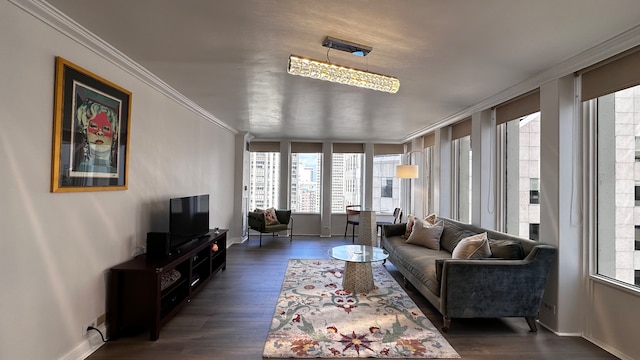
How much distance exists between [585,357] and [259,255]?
4442 millimetres

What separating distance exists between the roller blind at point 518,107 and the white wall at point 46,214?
A: 416 cm

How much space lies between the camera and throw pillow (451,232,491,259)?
296cm

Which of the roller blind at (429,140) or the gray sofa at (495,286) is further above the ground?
the roller blind at (429,140)

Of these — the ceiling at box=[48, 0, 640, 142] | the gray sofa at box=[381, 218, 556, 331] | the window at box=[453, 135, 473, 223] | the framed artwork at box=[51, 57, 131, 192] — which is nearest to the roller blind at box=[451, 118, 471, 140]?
the window at box=[453, 135, 473, 223]

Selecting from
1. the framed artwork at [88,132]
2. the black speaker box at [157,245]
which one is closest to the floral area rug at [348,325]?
the black speaker box at [157,245]

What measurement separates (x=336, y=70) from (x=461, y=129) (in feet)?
11.0

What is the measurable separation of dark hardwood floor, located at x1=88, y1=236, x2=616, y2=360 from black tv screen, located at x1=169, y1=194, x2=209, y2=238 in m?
0.77

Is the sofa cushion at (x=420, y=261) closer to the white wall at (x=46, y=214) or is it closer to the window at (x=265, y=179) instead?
the white wall at (x=46, y=214)

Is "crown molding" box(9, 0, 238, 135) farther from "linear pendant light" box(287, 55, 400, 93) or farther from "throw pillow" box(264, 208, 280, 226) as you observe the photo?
"throw pillow" box(264, 208, 280, 226)

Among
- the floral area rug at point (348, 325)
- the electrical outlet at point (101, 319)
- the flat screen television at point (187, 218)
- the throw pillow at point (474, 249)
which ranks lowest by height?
the floral area rug at point (348, 325)

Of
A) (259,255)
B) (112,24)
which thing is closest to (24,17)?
(112,24)

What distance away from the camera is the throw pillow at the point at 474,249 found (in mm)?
2963

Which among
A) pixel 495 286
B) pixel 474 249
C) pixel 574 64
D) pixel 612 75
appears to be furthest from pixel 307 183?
pixel 612 75

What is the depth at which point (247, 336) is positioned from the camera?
2.58 meters
